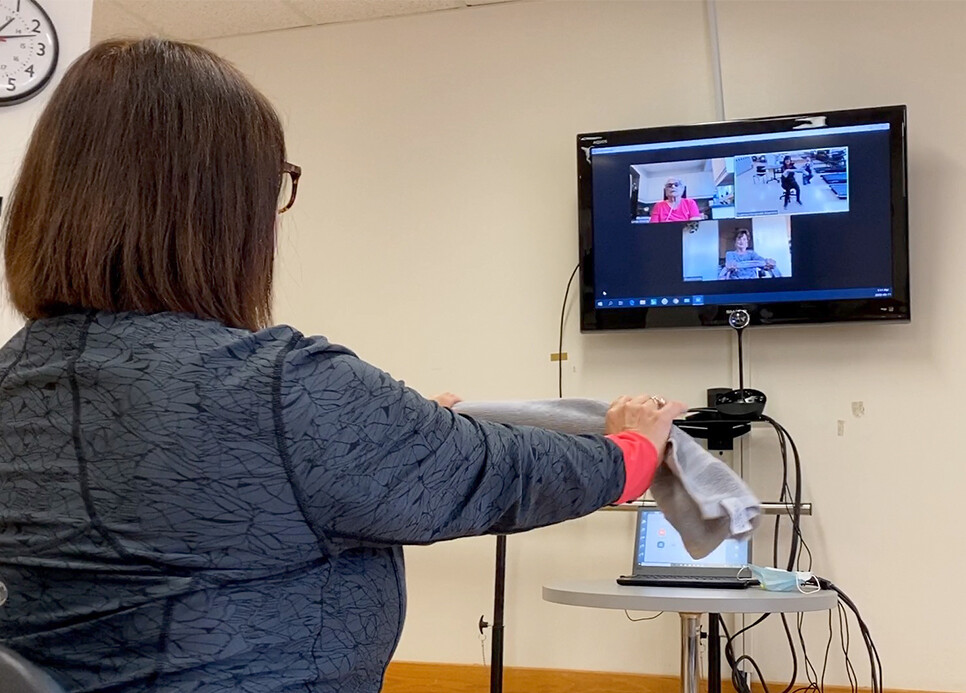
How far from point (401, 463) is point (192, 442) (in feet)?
0.59

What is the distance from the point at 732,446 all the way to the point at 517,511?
204cm

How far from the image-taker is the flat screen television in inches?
110

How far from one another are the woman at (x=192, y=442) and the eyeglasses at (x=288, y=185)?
0.03m

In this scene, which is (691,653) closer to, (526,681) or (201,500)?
(526,681)

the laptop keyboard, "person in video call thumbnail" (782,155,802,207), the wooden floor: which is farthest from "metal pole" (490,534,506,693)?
"person in video call thumbnail" (782,155,802,207)

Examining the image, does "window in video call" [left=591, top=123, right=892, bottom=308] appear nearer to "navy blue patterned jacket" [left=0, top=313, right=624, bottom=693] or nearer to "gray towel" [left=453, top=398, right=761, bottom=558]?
"gray towel" [left=453, top=398, right=761, bottom=558]

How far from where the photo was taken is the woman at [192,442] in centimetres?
84

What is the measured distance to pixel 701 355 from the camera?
9.98 feet

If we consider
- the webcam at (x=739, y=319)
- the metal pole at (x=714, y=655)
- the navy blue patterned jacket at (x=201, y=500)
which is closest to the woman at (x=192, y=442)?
the navy blue patterned jacket at (x=201, y=500)

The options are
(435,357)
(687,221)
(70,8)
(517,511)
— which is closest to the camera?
(517,511)

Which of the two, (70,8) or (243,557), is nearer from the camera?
(243,557)

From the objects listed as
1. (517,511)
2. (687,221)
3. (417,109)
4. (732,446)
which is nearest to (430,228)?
(417,109)

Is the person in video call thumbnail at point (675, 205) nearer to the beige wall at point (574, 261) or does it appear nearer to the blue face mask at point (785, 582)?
the beige wall at point (574, 261)

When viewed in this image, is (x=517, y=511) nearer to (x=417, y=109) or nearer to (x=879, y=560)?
(x=879, y=560)
